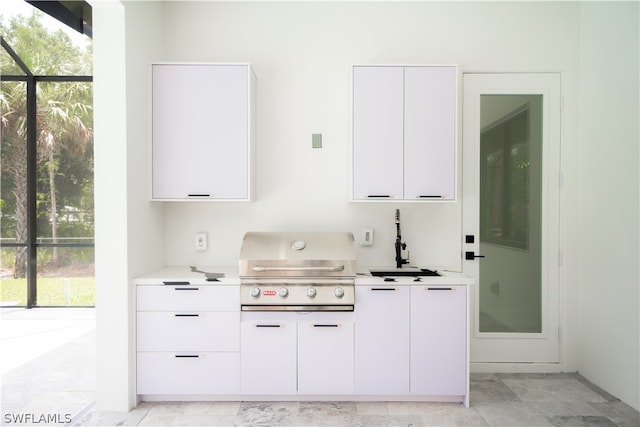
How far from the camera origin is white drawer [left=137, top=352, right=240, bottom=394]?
2.65 m

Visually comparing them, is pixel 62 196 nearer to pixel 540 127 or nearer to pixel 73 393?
pixel 73 393

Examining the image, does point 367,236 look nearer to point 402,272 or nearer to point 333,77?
point 402,272

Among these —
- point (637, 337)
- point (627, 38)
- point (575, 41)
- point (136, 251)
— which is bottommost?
point (637, 337)

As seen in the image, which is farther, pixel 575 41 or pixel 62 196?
pixel 62 196

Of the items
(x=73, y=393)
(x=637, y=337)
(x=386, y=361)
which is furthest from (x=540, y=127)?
(x=73, y=393)

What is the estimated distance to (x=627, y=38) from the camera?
268 centimetres

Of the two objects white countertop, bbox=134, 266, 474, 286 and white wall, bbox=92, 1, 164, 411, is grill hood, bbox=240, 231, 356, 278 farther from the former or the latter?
white wall, bbox=92, 1, 164, 411

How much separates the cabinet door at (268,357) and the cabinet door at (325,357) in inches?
2.4

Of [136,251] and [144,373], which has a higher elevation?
[136,251]

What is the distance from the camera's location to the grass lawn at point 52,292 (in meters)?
4.59

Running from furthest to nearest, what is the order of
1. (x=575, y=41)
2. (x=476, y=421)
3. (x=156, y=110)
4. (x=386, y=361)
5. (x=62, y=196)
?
(x=62, y=196), (x=575, y=41), (x=156, y=110), (x=386, y=361), (x=476, y=421)

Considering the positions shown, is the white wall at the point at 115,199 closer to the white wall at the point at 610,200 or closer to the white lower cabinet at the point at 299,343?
the white lower cabinet at the point at 299,343

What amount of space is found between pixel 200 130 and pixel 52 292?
134 inches

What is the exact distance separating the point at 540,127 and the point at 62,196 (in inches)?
204
